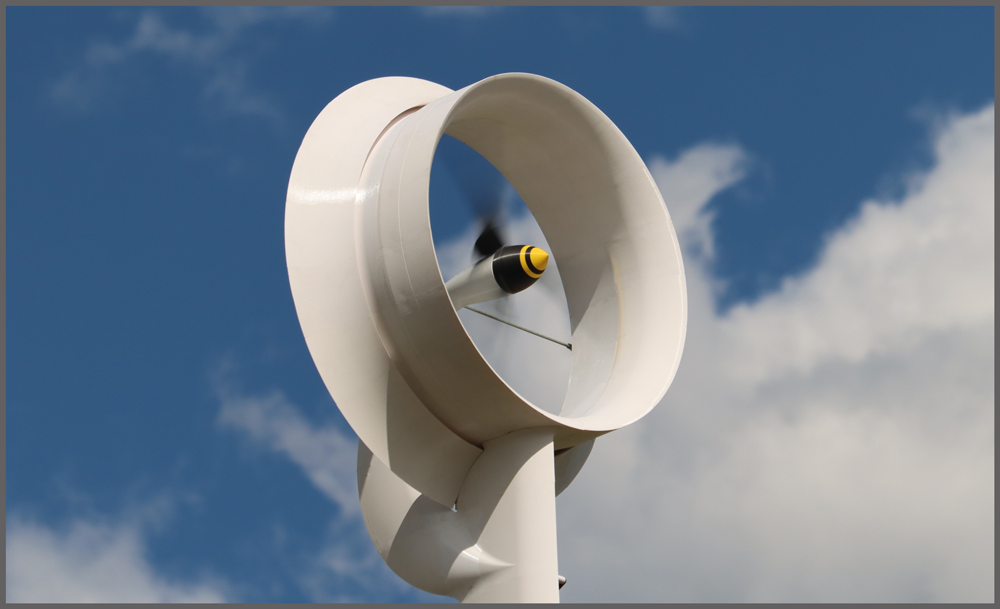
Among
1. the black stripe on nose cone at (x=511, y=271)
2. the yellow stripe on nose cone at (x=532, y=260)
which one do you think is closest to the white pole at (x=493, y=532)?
the black stripe on nose cone at (x=511, y=271)

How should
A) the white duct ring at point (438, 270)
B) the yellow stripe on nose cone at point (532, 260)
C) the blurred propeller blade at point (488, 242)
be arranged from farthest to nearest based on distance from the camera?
1. the blurred propeller blade at point (488, 242)
2. the yellow stripe on nose cone at point (532, 260)
3. the white duct ring at point (438, 270)

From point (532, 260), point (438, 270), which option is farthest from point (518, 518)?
point (532, 260)

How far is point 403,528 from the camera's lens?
14.0 m

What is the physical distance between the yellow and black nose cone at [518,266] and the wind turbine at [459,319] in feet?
0.10

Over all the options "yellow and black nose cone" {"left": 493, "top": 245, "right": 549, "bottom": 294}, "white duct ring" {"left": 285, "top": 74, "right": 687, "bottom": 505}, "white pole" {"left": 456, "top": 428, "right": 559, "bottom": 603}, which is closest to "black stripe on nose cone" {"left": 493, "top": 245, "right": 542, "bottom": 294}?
"yellow and black nose cone" {"left": 493, "top": 245, "right": 549, "bottom": 294}

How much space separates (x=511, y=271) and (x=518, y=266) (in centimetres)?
15

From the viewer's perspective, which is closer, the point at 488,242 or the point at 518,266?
the point at 518,266

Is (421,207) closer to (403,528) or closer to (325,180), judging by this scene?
(325,180)

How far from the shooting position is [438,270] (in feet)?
40.2

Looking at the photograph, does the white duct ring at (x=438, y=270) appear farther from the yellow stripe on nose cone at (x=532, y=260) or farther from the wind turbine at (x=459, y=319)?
the yellow stripe on nose cone at (x=532, y=260)

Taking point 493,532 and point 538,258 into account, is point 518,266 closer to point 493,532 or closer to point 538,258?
point 538,258

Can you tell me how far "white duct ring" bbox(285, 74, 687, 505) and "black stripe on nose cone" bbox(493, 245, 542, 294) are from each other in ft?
6.02

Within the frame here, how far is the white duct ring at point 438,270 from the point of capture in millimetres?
12812

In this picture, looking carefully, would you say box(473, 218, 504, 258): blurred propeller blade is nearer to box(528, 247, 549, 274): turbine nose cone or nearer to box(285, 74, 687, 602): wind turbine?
box(285, 74, 687, 602): wind turbine
